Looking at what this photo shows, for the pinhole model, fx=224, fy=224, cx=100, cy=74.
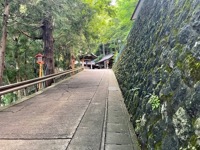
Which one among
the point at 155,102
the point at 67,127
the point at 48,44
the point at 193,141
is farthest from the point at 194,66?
the point at 48,44

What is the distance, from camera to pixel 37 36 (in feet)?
54.2

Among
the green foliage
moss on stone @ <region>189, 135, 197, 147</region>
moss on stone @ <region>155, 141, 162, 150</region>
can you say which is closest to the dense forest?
the green foliage

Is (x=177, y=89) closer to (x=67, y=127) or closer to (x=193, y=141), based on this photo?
(x=193, y=141)

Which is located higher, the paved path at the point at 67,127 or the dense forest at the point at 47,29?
the dense forest at the point at 47,29

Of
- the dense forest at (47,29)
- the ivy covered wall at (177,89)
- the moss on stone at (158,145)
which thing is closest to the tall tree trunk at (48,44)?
the dense forest at (47,29)

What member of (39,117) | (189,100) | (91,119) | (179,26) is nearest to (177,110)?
(189,100)

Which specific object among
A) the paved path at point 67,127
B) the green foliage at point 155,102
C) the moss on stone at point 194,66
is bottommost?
the paved path at point 67,127

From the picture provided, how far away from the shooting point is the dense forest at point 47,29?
10352 millimetres

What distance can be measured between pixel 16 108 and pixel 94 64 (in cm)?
5983

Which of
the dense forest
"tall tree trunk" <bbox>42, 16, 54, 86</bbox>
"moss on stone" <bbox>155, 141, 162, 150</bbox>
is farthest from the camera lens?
"tall tree trunk" <bbox>42, 16, 54, 86</bbox>

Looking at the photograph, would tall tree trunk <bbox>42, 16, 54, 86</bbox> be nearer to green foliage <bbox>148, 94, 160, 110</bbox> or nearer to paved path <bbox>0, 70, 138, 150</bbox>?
paved path <bbox>0, 70, 138, 150</bbox>

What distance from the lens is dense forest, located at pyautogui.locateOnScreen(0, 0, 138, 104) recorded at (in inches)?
408

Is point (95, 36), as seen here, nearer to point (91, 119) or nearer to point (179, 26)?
point (91, 119)

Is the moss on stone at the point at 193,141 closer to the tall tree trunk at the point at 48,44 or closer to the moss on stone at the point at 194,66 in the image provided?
the moss on stone at the point at 194,66
